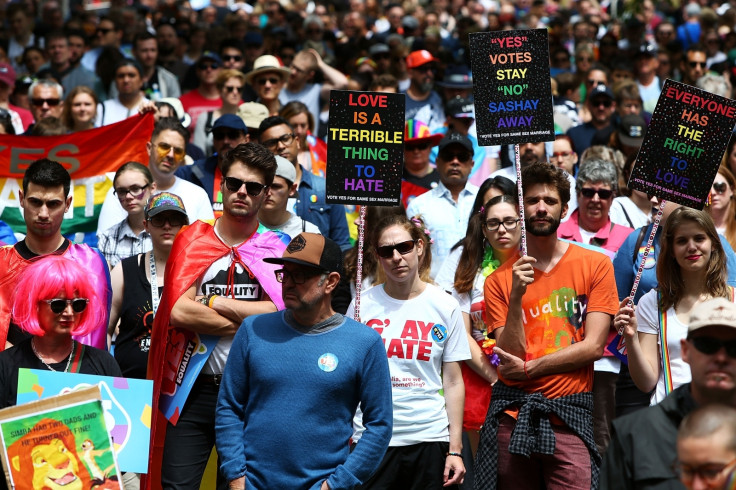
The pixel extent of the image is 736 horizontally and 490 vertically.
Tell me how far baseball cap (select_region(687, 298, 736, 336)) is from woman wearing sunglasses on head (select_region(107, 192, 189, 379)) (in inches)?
154

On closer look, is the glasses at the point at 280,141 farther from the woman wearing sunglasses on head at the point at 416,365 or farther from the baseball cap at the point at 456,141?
the woman wearing sunglasses on head at the point at 416,365

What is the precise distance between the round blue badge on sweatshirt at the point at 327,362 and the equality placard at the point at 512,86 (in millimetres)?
1959

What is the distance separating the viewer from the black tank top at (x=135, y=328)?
765cm

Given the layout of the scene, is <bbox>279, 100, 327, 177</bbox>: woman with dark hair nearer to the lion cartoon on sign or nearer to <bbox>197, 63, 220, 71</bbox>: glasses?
<bbox>197, 63, 220, 71</bbox>: glasses

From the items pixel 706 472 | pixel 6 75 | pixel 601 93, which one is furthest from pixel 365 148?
pixel 6 75

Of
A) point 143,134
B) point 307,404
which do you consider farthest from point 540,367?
point 143,134

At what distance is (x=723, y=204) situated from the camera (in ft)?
28.3

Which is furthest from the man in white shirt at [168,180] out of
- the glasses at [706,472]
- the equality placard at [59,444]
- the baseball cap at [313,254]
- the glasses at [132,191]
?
the glasses at [706,472]

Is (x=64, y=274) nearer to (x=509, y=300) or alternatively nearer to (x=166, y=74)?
(x=509, y=300)

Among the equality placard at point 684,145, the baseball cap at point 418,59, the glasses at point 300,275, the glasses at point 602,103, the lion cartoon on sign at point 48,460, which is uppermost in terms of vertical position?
the baseball cap at point 418,59

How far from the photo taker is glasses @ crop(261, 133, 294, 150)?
386 inches

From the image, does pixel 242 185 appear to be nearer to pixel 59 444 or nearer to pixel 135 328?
pixel 135 328

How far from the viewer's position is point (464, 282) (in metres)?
8.11

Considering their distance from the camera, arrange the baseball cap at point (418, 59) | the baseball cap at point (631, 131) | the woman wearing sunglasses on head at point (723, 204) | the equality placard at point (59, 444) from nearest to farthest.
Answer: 1. the equality placard at point (59, 444)
2. the woman wearing sunglasses on head at point (723, 204)
3. the baseball cap at point (631, 131)
4. the baseball cap at point (418, 59)
